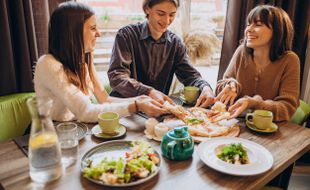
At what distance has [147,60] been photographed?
1.99m

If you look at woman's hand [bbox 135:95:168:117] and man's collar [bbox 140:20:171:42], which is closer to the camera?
woman's hand [bbox 135:95:168:117]

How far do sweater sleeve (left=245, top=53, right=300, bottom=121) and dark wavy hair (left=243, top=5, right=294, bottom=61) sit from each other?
0.24ft

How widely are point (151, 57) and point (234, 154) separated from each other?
107cm

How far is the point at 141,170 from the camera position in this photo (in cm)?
96

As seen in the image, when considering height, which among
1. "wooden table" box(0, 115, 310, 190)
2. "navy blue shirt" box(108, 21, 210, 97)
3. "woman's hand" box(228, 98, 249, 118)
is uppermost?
"navy blue shirt" box(108, 21, 210, 97)

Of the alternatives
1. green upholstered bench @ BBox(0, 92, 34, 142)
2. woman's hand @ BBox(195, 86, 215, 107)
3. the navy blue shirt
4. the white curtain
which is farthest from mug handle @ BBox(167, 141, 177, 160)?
the white curtain

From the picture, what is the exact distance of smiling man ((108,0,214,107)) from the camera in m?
1.80

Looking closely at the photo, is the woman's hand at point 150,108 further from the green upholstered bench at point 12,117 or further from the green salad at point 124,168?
the green upholstered bench at point 12,117

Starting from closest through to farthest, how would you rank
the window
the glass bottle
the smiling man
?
the glass bottle
the smiling man
the window

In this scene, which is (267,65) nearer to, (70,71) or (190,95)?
(190,95)

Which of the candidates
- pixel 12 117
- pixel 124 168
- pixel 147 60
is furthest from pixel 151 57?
pixel 124 168

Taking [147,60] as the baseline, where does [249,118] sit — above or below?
below

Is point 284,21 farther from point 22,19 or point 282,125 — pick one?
point 22,19

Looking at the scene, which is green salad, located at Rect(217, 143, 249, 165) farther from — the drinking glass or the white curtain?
the white curtain
